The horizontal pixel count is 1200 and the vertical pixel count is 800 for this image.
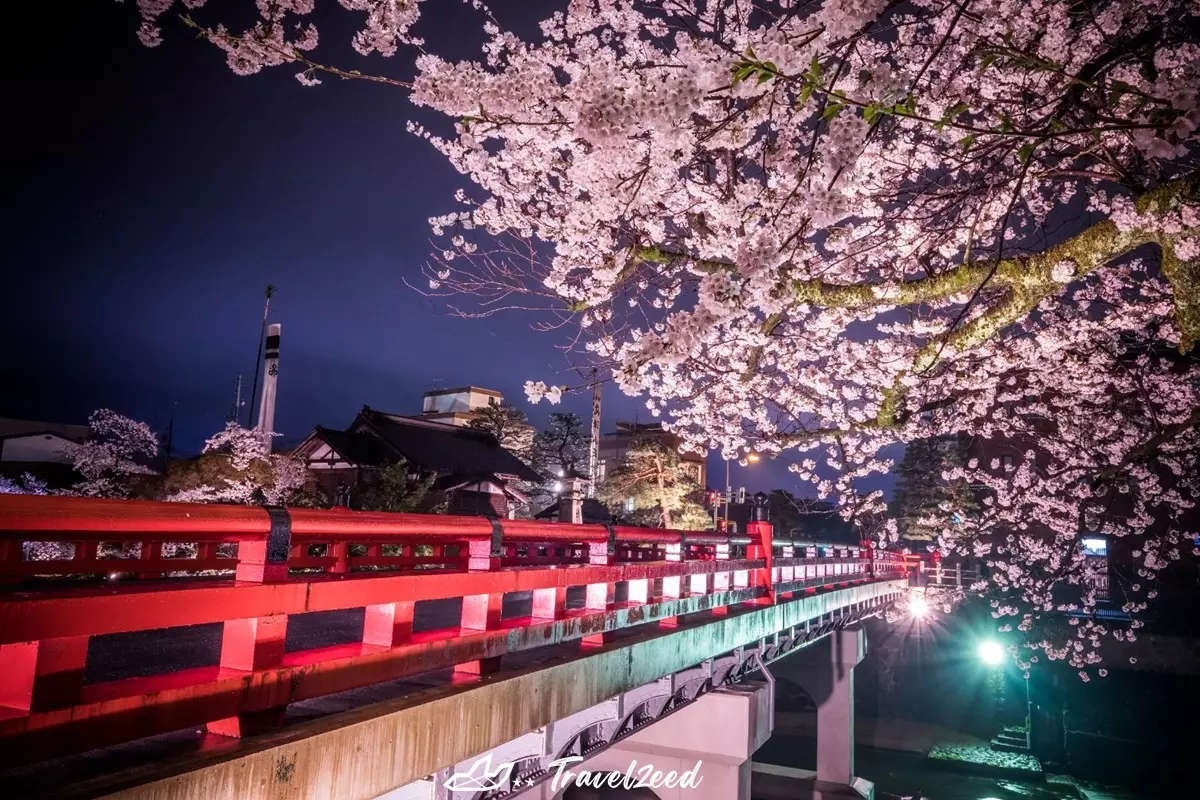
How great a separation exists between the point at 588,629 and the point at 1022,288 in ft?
16.2

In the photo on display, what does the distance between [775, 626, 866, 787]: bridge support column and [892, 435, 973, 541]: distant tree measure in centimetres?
1775

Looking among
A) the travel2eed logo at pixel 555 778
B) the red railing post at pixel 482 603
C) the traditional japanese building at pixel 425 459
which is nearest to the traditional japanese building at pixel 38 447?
the traditional japanese building at pixel 425 459

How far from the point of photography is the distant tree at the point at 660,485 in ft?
97.8

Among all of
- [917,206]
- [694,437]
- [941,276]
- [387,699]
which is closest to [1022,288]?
[941,276]

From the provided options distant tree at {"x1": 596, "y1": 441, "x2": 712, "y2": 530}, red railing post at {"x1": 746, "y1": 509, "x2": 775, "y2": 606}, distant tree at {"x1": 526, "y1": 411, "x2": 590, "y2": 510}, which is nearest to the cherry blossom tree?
red railing post at {"x1": 746, "y1": 509, "x2": 775, "y2": 606}

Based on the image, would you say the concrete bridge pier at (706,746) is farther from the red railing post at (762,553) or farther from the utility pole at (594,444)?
the utility pole at (594,444)

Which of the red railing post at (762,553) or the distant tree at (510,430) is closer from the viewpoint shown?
the red railing post at (762,553)

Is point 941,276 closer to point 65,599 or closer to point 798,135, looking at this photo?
point 798,135

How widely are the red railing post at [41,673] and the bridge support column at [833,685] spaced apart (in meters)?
15.6

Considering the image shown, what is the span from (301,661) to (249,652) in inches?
10.1

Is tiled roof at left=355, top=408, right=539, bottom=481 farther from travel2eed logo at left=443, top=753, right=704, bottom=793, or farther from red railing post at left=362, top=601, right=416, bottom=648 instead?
red railing post at left=362, top=601, right=416, bottom=648

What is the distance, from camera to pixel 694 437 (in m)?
14.7

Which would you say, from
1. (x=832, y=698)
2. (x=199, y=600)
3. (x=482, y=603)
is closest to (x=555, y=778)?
(x=482, y=603)

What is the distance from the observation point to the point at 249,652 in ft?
8.94
